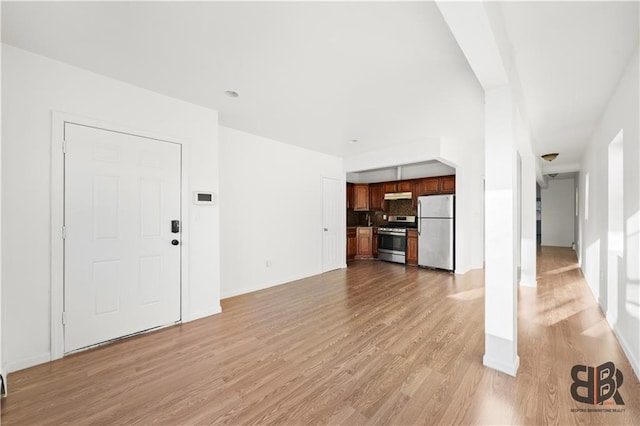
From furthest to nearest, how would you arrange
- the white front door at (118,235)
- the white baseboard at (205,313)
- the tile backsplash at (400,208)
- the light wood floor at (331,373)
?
the tile backsplash at (400,208) < the white baseboard at (205,313) < the white front door at (118,235) < the light wood floor at (331,373)

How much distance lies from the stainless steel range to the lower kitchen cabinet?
0.07 m

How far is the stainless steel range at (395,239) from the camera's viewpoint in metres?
6.43

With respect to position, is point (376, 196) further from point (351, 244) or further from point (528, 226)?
point (528, 226)

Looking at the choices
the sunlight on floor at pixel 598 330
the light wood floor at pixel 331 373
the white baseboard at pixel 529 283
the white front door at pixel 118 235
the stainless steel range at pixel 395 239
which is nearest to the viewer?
the light wood floor at pixel 331 373

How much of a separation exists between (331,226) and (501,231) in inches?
159

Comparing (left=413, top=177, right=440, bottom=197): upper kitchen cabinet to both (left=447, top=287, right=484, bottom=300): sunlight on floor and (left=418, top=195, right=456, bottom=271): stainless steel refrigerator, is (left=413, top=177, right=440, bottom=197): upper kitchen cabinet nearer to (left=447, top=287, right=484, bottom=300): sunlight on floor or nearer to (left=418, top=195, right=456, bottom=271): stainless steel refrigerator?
(left=418, top=195, right=456, bottom=271): stainless steel refrigerator

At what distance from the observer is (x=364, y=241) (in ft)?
23.4

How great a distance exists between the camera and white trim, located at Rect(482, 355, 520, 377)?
2.04 meters

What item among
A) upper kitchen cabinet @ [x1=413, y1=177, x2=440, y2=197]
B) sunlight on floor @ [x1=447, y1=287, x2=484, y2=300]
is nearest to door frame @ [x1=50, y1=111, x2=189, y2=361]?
sunlight on floor @ [x1=447, y1=287, x2=484, y2=300]

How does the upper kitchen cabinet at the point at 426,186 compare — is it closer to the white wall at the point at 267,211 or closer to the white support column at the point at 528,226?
the white support column at the point at 528,226

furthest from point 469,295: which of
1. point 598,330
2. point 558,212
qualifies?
point 558,212

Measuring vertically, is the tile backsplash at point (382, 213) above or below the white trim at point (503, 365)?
above

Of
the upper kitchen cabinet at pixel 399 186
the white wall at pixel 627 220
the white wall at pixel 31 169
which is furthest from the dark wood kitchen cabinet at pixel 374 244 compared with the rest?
the white wall at pixel 31 169

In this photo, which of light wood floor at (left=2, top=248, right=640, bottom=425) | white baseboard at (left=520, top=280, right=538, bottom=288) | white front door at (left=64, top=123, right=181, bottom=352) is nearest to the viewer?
light wood floor at (left=2, top=248, right=640, bottom=425)
